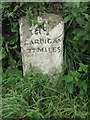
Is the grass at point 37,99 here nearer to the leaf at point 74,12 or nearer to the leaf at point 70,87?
the leaf at point 70,87

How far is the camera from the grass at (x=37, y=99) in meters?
3.32

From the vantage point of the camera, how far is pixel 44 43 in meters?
3.51

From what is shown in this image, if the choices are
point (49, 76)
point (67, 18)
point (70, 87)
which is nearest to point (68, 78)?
point (70, 87)

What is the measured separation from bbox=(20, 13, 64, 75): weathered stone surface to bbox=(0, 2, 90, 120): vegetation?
2.4 inches

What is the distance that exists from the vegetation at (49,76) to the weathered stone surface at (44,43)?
62 millimetres

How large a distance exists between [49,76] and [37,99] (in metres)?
0.27

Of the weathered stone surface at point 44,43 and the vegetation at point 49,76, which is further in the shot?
the weathered stone surface at point 44,43

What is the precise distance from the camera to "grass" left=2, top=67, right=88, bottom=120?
3.32 metres

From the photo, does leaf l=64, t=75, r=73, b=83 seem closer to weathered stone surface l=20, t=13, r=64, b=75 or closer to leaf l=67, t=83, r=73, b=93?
leaf l=67, t=83, r=73, b=93

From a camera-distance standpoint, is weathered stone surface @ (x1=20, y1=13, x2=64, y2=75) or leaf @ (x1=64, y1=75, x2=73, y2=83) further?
weathered stone surface @ (x1=20, y1=13, x2=64, y2=75)

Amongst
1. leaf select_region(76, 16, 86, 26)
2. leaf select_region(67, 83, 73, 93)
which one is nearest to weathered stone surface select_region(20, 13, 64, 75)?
leaf select_region(76, 16, 86, 26)

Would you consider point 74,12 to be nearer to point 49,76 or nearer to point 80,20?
point 80,20

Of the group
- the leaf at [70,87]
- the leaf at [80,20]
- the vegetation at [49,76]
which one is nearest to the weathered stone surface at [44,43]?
the vegetation at [49,76]

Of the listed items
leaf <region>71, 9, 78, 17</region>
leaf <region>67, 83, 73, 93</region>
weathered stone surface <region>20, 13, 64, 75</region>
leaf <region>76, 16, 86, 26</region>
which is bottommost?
leaf <region>67, 83, 73, 93</region>
